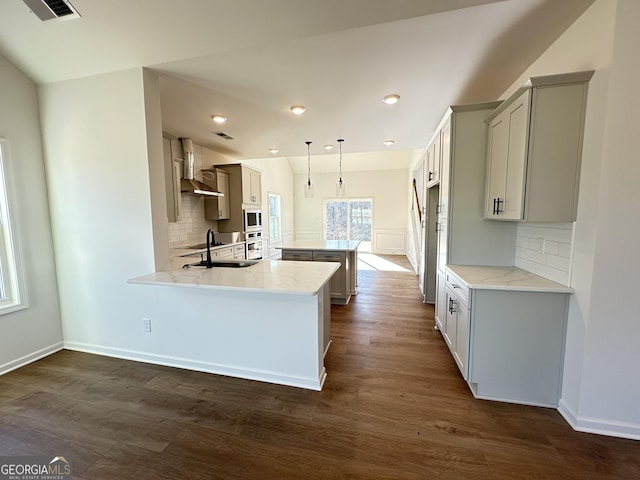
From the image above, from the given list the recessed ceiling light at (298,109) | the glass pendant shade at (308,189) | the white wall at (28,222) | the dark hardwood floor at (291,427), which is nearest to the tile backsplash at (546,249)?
the dark hardwood floor at (291,427)

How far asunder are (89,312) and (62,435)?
4.30 feet

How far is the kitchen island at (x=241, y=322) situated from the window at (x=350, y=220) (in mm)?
6768

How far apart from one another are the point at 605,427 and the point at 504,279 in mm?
1021

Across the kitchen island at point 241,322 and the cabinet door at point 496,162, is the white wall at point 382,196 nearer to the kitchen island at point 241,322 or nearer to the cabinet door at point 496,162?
the cabinet door at point 496,162

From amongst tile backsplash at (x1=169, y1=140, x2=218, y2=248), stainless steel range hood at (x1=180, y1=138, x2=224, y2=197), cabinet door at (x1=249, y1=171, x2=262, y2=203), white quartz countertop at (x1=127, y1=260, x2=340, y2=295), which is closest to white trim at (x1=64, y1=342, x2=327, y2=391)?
white quartz countertop at (x1=127, y1=260, x2=340, y2=295)

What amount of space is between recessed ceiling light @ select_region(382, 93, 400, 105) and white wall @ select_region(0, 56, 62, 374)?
343 centimetres

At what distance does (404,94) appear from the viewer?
2.62 meters

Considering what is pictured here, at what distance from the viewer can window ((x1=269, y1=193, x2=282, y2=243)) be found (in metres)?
7.83

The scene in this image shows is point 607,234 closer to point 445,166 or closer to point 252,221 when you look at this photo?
point 445,166

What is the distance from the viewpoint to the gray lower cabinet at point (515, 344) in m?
1.81

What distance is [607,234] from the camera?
1.50m

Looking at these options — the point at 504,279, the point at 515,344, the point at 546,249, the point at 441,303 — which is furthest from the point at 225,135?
the point at 515,344

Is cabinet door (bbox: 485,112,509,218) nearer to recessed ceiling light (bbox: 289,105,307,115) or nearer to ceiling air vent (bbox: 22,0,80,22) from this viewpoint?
recessed ceiling light (bbox: 289,105,307,115)

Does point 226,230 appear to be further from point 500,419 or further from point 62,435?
point 500,419
